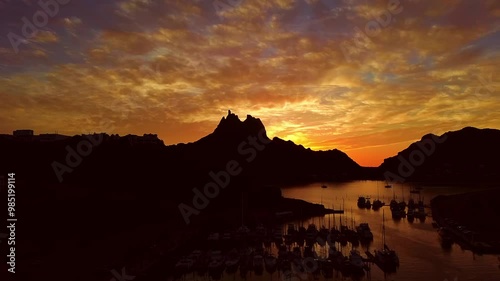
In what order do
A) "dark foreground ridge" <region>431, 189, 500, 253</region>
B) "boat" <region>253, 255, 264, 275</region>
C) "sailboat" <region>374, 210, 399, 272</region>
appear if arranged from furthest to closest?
"dark foreground ridge" <region>431, 189, 500, 253</region> < "sailboat" <region>374, 210, 399, 272</region> < "boat" <region>253, 255, 264, 275</region>

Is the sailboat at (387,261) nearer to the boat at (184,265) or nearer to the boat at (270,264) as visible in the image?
the boat at (270,264)

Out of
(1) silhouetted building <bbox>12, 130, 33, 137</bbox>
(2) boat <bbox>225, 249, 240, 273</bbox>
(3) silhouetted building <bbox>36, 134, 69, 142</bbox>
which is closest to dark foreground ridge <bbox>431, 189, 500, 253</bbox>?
(2) boat <bbox>225, 249, 240, 273</bbox>

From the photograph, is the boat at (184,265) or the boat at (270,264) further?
the boat at (270,264)

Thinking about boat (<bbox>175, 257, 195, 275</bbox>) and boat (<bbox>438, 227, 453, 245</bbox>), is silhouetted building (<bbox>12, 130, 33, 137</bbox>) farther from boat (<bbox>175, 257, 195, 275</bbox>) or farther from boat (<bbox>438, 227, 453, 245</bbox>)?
boat (<bbox>438, 227, 453, 245</bbox>)

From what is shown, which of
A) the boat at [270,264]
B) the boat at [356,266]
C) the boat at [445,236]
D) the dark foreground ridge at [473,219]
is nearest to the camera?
the boat at [356,266]

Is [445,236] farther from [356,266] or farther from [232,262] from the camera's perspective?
[232,262]

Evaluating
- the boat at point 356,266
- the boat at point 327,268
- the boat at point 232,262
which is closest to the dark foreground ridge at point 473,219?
the boat at point 356,266

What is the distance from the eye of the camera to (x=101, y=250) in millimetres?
39438

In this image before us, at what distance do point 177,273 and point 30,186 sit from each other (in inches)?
943

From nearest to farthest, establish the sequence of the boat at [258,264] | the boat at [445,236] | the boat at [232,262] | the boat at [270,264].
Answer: the boat at [258,264] < the boat at [270,264] < the boat at [232,262] < the boat at [445,236]

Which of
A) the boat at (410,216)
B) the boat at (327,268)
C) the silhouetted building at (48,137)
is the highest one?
the silhouetted building at (48,137)

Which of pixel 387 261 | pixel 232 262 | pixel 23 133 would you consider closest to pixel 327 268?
pixel 387 261

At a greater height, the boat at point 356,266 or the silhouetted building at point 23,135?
the silhouetted building at point 23,135

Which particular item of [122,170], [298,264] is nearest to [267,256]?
[298,264]
